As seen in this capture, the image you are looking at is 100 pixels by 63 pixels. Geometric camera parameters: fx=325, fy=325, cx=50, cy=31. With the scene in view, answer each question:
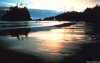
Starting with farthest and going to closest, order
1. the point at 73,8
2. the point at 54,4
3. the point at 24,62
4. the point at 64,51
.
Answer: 1. the point at 64,51
2. the point at 73,8
3. the point at 54,4
4. the point at 24,62

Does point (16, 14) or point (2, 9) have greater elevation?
point (2, 9)

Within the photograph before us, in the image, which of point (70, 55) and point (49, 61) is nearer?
point (49, 61)

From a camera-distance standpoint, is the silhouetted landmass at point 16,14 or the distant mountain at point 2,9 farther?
the silhouetted landmass at point 16,14

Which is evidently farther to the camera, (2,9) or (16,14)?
(16,14)

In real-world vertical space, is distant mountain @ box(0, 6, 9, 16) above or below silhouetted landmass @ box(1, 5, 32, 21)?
above

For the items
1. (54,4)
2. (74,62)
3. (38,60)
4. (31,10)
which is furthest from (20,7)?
(74,62)

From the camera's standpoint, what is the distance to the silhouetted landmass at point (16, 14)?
8594 millimetres

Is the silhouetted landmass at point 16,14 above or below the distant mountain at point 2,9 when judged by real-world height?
below

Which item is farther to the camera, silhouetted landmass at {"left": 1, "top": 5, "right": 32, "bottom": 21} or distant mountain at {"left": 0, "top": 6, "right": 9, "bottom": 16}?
silhouetted landmass at {"left": 1, "top": 5, "right": 32, "bottom": 21}

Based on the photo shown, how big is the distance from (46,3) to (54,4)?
24 centimetres

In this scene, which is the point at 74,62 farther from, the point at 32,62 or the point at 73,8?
the point at 73,8

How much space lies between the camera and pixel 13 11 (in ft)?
28.8

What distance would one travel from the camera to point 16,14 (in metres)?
8.93

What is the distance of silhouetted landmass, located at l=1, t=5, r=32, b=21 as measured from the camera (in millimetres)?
8594
